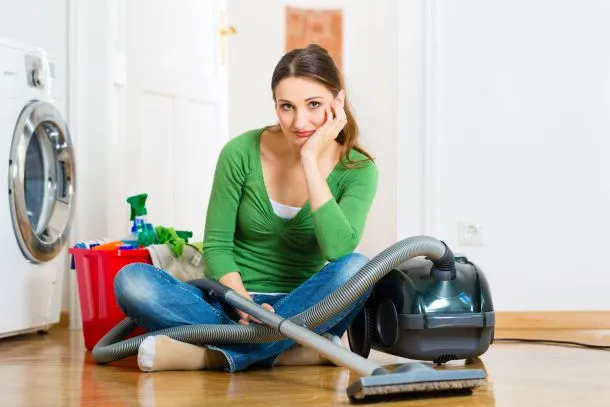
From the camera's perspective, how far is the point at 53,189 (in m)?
3.29

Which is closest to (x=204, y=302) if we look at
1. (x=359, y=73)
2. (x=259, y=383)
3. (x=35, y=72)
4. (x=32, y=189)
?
(x=259, y=383)

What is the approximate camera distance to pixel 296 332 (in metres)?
1.98

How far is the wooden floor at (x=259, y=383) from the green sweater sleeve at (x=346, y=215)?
0.96 ft

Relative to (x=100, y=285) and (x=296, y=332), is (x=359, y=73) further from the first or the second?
(x=296, y=332)

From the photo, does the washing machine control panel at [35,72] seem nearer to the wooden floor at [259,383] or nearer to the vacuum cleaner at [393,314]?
the wooden floor at [259,383]

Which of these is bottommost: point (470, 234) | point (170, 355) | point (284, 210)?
point (170, 355)

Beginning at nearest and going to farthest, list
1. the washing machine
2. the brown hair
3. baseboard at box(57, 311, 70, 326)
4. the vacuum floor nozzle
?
1. the vacuum floor nozzle
2. the brown hair
3. the washing machine
4. baseboard at box(57, 311, 70, 326)

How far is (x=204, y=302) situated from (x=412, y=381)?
2.56 feet

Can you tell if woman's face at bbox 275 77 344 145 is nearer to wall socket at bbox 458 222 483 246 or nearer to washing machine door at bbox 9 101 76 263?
washing machine door at bbox 9 101 76 263

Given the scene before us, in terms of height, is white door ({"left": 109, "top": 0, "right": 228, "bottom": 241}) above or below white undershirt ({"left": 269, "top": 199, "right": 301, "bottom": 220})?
above

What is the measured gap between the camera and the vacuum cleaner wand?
65.7 inches

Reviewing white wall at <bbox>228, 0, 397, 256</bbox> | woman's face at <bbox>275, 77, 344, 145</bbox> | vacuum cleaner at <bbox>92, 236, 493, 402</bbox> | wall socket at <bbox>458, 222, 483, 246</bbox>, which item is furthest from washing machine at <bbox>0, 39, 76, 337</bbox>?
wall socket at <bbox>458, 222, 483, 246</bbox>

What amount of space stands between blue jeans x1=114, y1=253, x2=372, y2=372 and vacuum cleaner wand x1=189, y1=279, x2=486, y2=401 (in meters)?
0.21

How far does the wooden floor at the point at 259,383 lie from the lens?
71.4 inches
